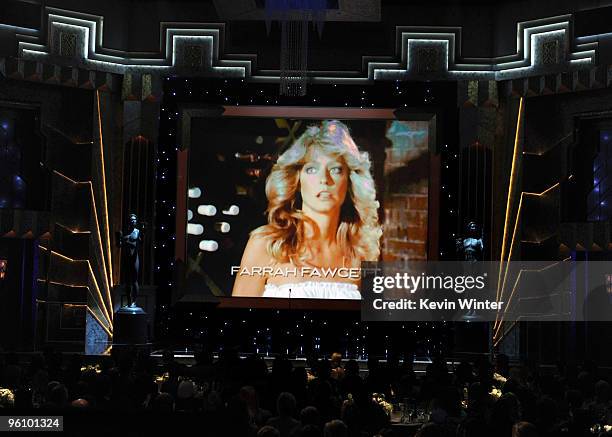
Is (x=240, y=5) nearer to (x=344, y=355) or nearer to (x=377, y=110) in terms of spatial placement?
(x=377, y=110)

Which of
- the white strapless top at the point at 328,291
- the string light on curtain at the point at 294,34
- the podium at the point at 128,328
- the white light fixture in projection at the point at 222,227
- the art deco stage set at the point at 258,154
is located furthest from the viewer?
the white light fixture in projection at the point at 222,227

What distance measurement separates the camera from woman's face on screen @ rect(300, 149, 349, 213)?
16672 mm

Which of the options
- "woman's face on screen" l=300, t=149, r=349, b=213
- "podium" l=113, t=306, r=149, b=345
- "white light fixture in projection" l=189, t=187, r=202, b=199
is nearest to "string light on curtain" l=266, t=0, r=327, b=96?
"woman's face on screen" l=300, t=149, r=349, b=213

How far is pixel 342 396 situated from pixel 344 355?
7.45 m

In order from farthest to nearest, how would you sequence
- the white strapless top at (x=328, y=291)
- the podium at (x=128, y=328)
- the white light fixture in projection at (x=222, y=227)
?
the white light fixture in projection at (x=222, y=227) < the white strapless top at (x=328, y=291) < the podium at (x=128, y=328)

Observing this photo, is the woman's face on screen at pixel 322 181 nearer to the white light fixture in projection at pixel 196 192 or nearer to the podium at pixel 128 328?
the white light fixture in projection at pixel 196 192

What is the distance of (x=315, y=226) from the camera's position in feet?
54.7

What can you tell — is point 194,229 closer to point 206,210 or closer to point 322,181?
point 206,210

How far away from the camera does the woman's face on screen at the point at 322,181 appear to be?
1667 centimetres

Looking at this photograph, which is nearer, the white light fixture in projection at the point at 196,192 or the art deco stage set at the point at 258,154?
the art deco stage set at the point at 258,154

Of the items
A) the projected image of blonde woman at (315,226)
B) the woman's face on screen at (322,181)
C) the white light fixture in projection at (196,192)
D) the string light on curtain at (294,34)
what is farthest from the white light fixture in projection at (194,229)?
the string light on curtain at (294,34)

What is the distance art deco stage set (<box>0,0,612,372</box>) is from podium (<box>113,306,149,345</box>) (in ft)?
3.82

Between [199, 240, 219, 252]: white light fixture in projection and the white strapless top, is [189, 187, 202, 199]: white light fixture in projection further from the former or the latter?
the white strapless top

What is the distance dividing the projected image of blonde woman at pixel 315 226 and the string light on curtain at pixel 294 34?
1.56 meters
